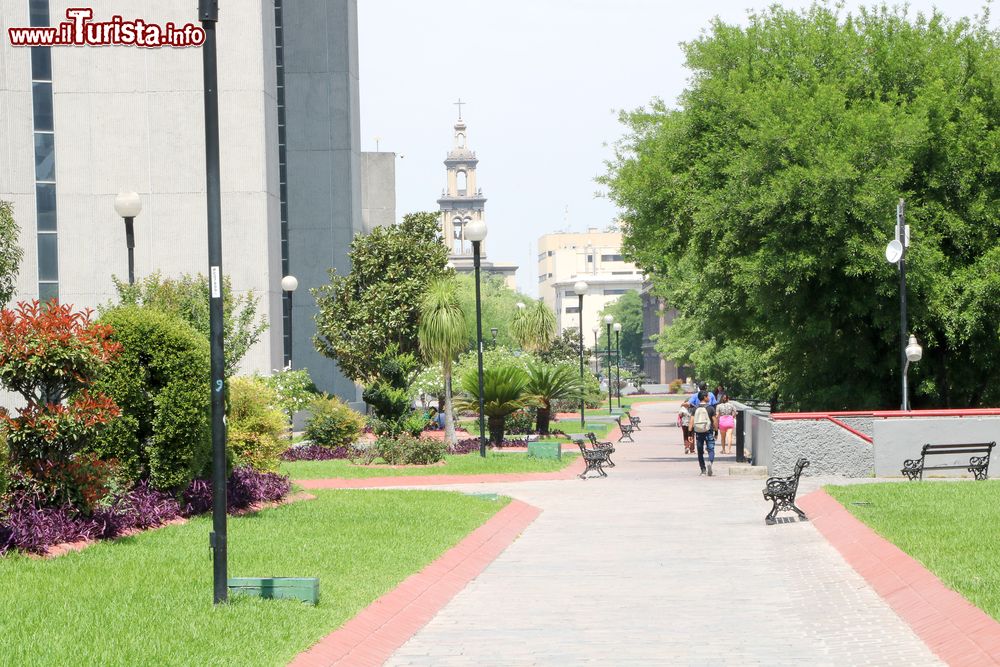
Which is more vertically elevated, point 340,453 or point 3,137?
point 3,137

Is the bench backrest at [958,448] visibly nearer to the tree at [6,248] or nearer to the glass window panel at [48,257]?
the tree at [6,248]

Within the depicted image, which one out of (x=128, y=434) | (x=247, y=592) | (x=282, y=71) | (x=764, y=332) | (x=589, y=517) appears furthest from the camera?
(x=282, y=71)

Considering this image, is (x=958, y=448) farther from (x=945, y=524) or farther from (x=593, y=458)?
(x=945, y=524)

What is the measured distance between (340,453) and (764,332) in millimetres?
11253

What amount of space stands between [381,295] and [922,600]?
36744mm

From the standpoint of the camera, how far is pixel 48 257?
50.6m

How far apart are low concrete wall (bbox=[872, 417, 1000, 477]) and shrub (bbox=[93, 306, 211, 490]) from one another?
14352 mm

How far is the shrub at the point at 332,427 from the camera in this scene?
36969 mm

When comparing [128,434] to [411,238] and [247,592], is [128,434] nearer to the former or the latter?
[247,592]

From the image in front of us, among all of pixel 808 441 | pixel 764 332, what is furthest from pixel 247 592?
pixel 764 332

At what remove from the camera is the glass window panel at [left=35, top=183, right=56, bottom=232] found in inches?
1975

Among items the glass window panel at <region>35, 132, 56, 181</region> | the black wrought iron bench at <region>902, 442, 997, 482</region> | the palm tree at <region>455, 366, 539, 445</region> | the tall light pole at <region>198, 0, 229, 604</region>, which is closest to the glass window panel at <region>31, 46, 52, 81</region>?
the glass window panel at <region>35, 132, 56, 181</region>

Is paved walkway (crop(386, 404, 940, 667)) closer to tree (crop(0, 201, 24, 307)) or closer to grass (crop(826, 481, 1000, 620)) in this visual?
grass (crop(826, 481, 1000, 620))

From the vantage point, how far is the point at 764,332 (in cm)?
3691
